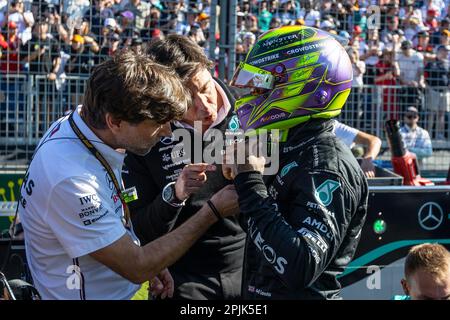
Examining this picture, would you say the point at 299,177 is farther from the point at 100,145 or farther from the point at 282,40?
the point at 100,145

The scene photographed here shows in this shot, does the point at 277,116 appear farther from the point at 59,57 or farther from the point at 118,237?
the point at 59,57

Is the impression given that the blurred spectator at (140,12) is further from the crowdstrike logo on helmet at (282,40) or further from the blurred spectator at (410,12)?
the crowdstrike logo on helmet at (282,40)

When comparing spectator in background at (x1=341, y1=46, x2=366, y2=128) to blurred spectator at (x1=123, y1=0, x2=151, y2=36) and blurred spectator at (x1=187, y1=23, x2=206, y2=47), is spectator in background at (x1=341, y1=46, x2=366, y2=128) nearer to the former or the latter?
blurred spectator at (x1=187, y1=23, x2=206, y2=47)

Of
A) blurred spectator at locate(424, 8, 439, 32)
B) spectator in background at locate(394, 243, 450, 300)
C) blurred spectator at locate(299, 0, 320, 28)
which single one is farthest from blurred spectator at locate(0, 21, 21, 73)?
spectator in background at locate(394, 243, 450, 300)

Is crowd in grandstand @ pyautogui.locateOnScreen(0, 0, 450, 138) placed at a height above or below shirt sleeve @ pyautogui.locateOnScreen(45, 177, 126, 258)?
above

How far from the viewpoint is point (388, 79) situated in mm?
9680

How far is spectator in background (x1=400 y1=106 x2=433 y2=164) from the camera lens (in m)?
9.50

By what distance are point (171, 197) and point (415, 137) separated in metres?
6.49

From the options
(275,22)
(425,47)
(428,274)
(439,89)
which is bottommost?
(428,274)

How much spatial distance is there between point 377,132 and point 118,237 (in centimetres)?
700

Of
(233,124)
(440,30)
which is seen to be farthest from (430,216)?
(440,30)

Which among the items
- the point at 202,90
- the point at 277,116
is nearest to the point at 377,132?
the point at 202,90

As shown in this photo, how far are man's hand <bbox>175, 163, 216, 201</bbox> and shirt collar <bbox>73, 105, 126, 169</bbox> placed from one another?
499 mm

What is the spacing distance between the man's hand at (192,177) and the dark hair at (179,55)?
A: 59 centimetres
